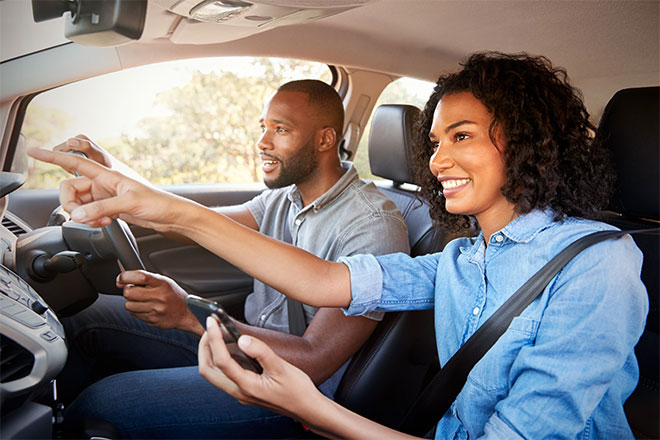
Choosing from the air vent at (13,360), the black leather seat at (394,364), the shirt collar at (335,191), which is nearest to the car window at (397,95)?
the shirt collar at (335,191)

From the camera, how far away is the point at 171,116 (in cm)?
232

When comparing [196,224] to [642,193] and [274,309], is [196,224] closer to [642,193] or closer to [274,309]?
[274,309]

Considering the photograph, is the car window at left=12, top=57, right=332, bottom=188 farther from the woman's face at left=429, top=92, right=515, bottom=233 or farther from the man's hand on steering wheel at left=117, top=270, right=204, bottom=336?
the woman's face at left=429, top=92, right=515, bottom=233

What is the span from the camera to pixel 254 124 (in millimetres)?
2309

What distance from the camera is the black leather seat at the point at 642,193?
3.85 feet

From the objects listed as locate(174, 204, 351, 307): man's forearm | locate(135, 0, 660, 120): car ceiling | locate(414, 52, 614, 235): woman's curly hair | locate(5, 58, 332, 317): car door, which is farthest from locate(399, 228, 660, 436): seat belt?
locate(5, 58, 332, 317): car door

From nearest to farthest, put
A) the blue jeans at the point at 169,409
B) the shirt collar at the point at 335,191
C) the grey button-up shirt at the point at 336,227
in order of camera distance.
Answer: the blue jeans at the point at 169,409 < the grey button-up shirt at the point at 336,227 < the shirt collar at the point at 335,191

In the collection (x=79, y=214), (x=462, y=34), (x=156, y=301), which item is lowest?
(x=156, y=301)

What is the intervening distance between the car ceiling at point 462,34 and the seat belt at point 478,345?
1.67 ft

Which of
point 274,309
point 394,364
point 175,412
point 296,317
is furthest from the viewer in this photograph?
point 274,309

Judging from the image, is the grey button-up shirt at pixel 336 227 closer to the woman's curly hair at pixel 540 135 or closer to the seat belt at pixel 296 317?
the seat belt at pixel 296 317

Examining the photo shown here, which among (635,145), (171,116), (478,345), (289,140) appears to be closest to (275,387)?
(478,345)

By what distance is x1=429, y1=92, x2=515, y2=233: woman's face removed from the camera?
1041mm

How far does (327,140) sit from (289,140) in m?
0.12
